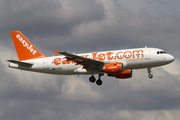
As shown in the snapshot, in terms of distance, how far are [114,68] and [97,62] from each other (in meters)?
3.23

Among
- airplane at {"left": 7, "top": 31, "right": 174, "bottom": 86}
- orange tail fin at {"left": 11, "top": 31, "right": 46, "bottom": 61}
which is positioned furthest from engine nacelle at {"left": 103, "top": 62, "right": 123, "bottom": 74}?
orange tail fin at {"left": 11, "top": 31, "right": 46, "bottom": 61}

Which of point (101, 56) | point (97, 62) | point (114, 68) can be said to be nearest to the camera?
point (114, 68)

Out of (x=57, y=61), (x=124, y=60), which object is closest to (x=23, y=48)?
(x=57, y=61)

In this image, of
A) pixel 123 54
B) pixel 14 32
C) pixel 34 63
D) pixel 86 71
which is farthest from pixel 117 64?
pixel 14 32

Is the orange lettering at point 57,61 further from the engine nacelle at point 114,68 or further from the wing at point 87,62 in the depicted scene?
the engine nacelle at point 114,68

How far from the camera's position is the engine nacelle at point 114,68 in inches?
2267

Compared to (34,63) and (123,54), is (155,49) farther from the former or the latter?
(34,63)

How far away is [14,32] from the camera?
70.1 meters

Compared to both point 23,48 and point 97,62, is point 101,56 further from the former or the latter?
point 23,48

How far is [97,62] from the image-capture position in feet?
192

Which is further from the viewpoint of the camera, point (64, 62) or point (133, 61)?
point (64, 62)

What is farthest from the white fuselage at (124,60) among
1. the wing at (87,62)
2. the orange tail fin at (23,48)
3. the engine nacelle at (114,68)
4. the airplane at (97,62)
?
the orange tail fin at (23,48)

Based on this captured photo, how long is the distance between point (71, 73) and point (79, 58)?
6.21 metres

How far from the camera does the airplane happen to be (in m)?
58.3
